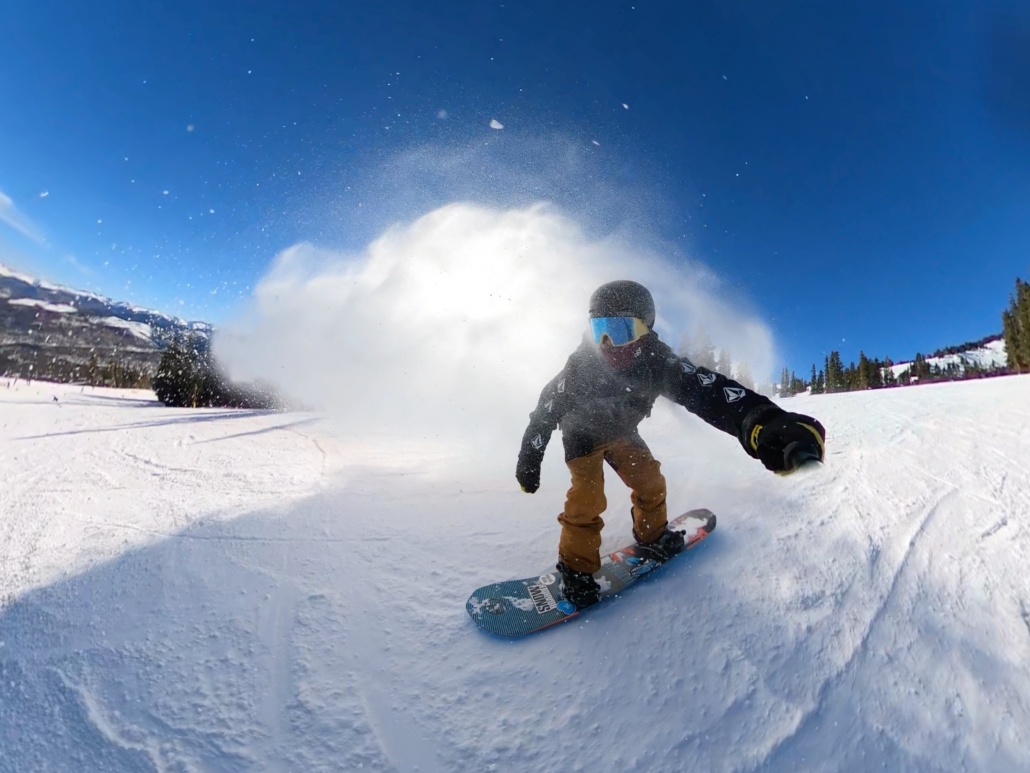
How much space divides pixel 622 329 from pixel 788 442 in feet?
4.19

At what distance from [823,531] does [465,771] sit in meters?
2.72

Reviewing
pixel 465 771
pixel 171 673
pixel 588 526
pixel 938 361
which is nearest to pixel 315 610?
pixel 171 673

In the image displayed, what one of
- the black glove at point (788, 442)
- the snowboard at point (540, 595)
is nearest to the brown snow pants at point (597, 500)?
the snowboard at point (540, 595)

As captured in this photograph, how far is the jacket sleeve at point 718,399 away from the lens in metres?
1.98

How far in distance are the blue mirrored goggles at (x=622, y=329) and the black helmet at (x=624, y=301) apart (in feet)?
0.12

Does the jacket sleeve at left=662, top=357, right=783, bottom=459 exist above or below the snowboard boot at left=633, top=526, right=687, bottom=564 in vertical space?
above

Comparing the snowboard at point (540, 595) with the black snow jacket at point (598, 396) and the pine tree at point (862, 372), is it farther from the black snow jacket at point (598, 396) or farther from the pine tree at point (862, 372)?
the pine tree at point (862, 372)

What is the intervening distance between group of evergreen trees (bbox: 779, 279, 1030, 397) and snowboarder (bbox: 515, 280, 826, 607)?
37.0m

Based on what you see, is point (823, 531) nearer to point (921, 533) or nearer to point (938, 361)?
point (921, 533)

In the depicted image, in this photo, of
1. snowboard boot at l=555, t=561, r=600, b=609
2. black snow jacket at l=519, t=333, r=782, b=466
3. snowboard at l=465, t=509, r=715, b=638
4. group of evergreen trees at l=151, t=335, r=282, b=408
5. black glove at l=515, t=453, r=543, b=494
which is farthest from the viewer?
group of evergreen trees at l=151, t=335, r=282, b=408

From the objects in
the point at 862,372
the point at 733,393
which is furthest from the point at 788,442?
the point at 862,372

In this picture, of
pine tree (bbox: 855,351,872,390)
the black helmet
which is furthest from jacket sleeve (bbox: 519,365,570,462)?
pine tree (bbox: 855,351,872,390)

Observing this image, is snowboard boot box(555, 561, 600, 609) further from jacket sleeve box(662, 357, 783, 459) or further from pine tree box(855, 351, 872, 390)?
pine tree box(855, 351, 872, 390)

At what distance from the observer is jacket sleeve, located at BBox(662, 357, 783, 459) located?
198 cm
